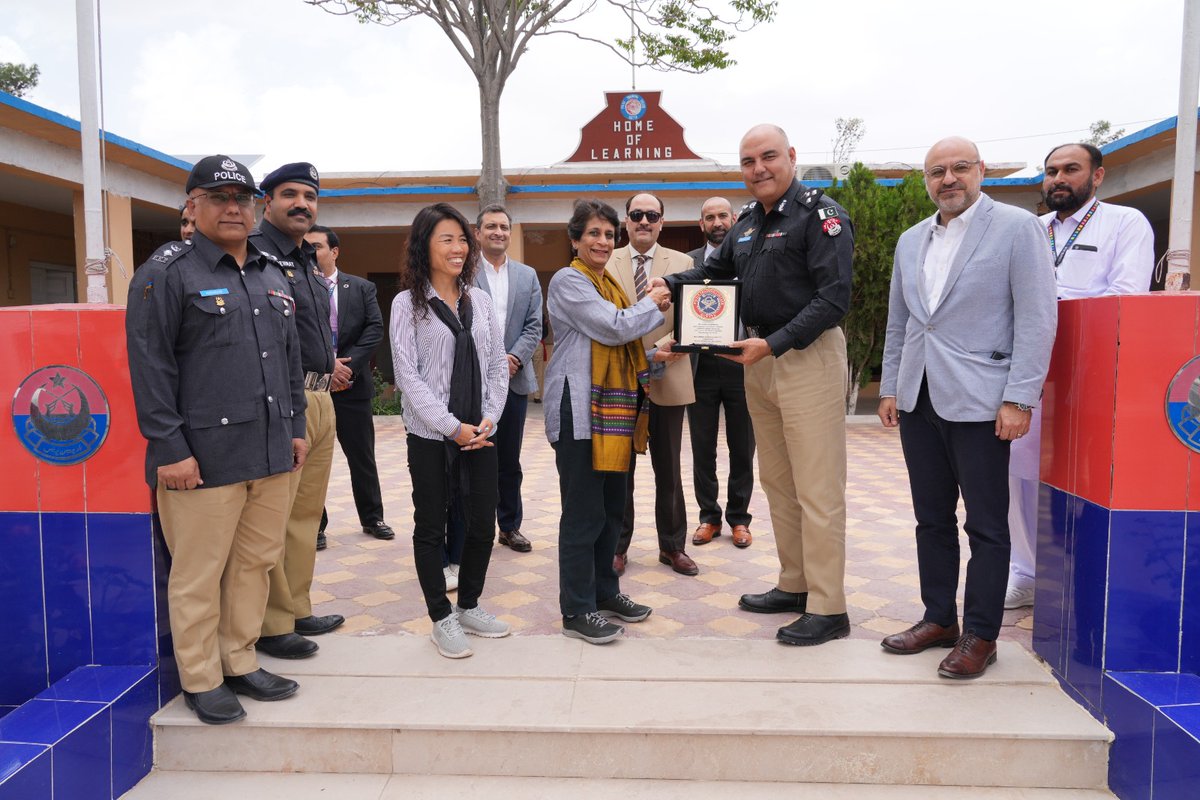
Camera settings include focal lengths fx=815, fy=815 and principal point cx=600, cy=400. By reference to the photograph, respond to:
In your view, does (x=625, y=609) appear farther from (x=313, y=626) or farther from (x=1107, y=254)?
(x=1107, y=254)

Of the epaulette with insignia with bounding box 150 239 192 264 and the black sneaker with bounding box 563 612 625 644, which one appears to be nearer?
the epaulette with insignia with bounding box 150 239 192 264

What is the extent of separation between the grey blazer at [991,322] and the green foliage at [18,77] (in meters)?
31.2

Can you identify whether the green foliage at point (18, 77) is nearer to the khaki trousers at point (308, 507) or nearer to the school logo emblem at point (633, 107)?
the school logo emblem at point (633, 107)

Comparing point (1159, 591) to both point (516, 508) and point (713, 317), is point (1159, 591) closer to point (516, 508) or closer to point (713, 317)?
point (713, 317)

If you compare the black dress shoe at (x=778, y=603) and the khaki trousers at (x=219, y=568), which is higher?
the khaki trousers at (x=219, y=568)

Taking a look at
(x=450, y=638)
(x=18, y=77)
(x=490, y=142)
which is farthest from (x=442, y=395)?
(x=18, y=77)

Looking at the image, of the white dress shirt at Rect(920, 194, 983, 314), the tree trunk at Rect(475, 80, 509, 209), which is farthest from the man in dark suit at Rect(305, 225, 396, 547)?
the tree trunk at Rect(475, 80, 509, 209)

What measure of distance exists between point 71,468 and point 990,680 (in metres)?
3.27

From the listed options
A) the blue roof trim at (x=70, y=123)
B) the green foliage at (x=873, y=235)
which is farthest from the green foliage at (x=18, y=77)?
the green foliage at (x=873, y=235)

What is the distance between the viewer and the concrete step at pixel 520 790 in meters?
2.50

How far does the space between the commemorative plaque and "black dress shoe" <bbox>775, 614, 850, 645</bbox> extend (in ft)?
3.68

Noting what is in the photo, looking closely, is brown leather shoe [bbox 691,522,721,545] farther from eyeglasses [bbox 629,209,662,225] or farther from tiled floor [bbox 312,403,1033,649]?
eyeglasses [bbox 629,209,662,225]

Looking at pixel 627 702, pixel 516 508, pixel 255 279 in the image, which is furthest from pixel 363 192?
pixel 627 702

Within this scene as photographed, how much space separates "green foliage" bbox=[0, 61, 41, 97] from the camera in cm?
2583
